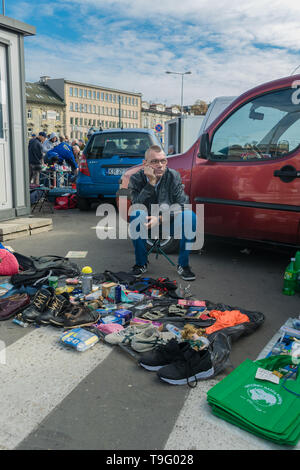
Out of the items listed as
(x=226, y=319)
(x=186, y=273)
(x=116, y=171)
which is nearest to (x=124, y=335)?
(x=226, y=319)

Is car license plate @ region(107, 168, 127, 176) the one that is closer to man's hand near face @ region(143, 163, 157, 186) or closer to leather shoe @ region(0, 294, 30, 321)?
man's hand near face @ region(143, 163, 157, 186)

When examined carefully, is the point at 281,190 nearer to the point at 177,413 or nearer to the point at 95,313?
the point at 95,313

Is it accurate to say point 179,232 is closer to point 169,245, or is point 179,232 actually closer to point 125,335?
point 169,245

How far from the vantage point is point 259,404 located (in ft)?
7.29

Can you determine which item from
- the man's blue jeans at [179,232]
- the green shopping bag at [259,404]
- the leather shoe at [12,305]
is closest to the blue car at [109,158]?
the man's blue jeans at [179,232]

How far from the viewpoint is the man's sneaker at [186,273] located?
4777 millimetres

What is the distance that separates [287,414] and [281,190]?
3101mm

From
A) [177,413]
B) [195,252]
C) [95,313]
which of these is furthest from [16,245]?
[177,413]

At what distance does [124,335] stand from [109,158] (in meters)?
6.92

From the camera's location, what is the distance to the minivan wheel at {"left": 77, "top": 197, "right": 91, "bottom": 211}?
33.7 ft

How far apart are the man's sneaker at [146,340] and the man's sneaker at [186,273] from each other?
5.51ft

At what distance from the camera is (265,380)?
2.43 metres

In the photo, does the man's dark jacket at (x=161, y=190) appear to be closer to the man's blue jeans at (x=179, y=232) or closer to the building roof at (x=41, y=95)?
the man's blue jeans at (x=179, y=232)
